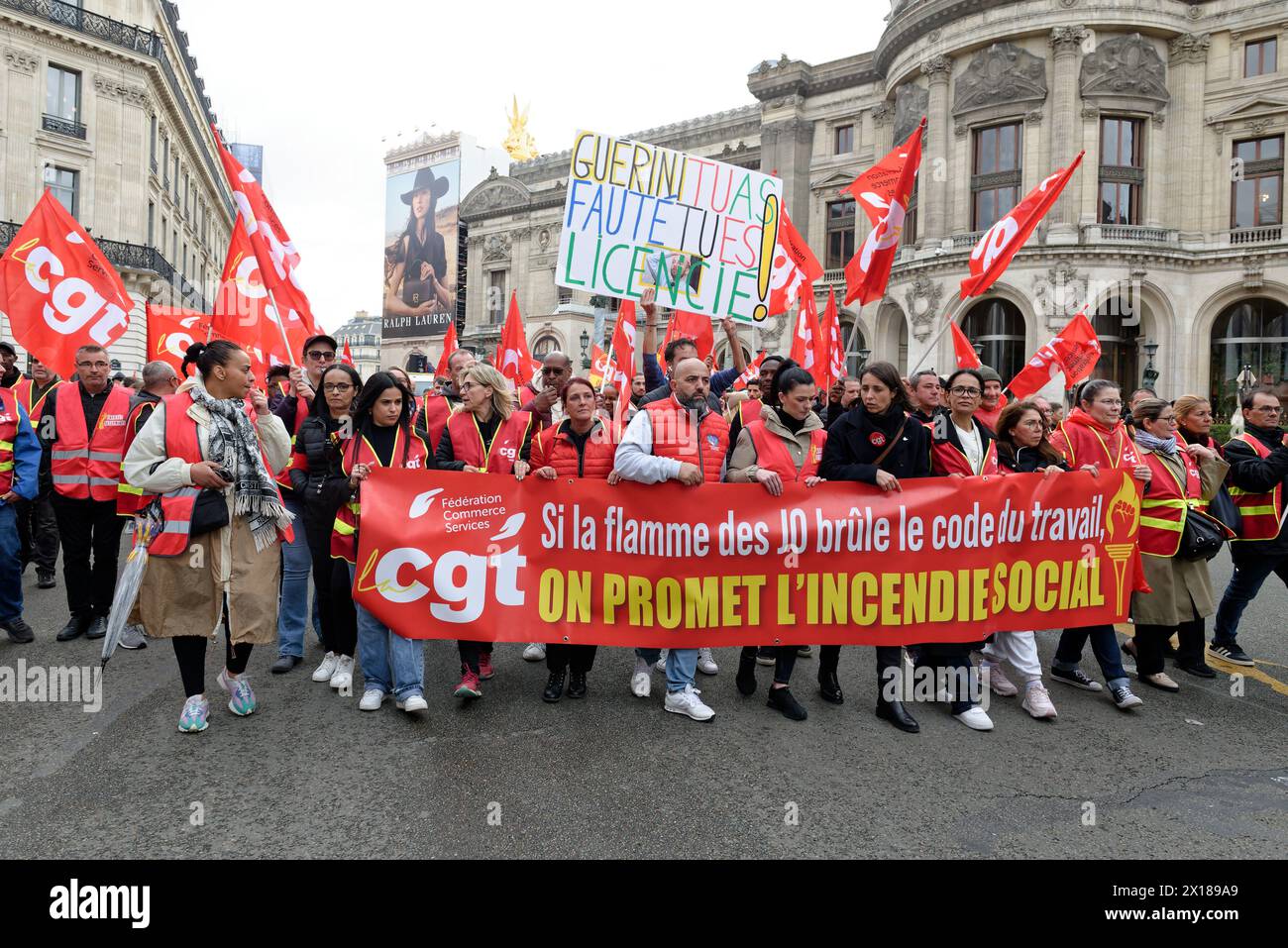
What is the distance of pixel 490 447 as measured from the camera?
210 inches

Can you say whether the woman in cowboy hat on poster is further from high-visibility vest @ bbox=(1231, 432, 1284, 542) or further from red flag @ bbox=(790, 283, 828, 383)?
high-visibility vest @ bbox=(1231, 432, 1284, 542)

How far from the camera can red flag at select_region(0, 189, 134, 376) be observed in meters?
6.43

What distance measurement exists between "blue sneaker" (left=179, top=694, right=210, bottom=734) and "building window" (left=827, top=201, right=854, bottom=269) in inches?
1530

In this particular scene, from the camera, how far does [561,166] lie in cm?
5834

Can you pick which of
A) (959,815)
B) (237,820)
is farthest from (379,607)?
(959,815)

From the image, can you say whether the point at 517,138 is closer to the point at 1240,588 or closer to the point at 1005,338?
the point at 1005,338

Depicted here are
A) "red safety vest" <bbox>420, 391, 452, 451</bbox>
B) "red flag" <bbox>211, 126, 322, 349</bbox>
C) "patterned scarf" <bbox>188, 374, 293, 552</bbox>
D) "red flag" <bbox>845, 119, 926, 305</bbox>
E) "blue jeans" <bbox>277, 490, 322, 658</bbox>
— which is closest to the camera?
"patterned scarf" <bbox>188, 374, 293, 552</bbox>

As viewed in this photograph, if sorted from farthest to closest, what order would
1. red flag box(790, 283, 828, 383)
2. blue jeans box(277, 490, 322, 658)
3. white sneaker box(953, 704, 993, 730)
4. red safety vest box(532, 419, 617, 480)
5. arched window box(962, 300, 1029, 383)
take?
arched window box(962, 300, 1029, 383), red flag box(790, 283, 828, 383), blue jeans box(277, 490, 322, 658), red safety vest box(532, 419, 617, 480), white sneaker box(953, 704, 993, 730)

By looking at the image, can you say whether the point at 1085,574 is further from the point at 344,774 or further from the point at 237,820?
the point at 237,820

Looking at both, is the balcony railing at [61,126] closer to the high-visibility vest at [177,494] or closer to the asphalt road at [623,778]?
the asphalt road at [623,778]

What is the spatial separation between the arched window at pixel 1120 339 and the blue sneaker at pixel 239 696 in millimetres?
33320

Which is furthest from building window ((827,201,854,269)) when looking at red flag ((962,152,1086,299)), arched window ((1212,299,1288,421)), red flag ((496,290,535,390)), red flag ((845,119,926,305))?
red flag ((845,119,926,305))

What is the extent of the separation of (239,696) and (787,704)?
3097 millimetres

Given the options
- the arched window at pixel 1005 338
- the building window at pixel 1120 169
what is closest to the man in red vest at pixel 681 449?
the arched window at pixel 1005 338
